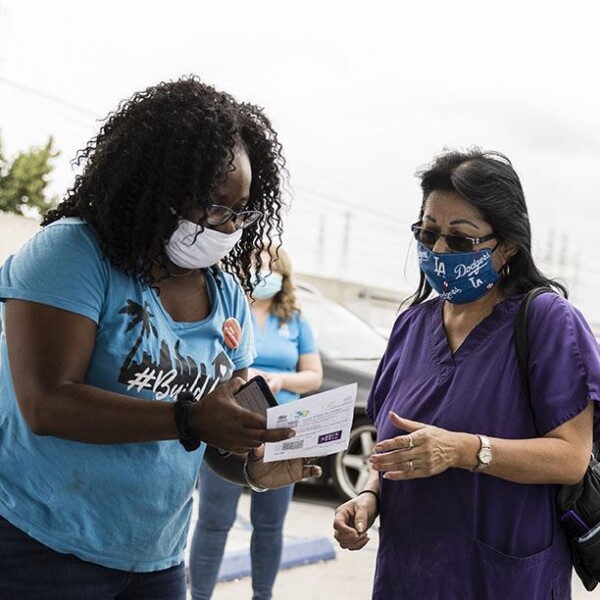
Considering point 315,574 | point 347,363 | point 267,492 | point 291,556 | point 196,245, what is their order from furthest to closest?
point 347,363, point 291,556, point 315,574, point 267,492, point 196,245

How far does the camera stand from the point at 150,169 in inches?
76.2

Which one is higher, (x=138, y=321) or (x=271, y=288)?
(x=138, y=321)

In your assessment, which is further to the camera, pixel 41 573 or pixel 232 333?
pixel 232 333

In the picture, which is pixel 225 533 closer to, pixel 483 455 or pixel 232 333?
pixel 232 333

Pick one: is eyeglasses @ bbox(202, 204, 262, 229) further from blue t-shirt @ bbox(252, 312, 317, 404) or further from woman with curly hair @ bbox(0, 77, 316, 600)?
blue t-shirt @ bbox(252, 312, 317, 404)

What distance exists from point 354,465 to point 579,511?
4.83 metres

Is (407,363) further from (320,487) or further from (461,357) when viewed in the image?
(320,487)

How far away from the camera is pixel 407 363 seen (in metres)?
2.49

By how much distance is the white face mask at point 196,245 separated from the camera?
2.00 meters

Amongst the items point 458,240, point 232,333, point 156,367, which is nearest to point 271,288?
point 458,240

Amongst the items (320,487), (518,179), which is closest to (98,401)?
(518,179)

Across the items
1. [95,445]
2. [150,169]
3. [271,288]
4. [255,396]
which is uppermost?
[150,169]

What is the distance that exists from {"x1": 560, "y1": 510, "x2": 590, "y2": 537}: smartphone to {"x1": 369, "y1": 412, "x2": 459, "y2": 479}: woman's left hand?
0.36 metres

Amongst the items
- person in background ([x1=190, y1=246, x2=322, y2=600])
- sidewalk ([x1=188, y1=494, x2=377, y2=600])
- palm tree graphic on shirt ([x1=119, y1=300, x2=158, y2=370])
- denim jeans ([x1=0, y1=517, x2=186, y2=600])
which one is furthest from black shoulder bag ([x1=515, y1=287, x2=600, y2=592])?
sidewalk ([x1=188, y1=494, x2=377, y2=600])
